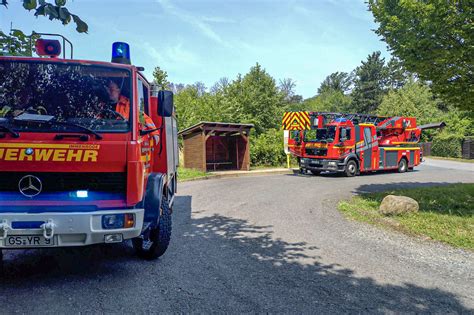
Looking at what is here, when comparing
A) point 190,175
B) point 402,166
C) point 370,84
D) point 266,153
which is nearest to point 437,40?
point 190,175

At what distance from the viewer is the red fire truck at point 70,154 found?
3.62 m

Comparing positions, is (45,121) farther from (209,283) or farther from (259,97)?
(259,97)

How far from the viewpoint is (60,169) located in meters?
3.71

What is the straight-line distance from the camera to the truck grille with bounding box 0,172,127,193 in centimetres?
369

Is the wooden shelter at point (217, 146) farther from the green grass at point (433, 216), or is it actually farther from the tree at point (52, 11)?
the tree at point (52, 11)

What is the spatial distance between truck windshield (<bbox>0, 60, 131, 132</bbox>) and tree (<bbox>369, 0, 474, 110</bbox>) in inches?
236

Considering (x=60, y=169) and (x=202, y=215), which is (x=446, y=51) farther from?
(x=60, y=169)

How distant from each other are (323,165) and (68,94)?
562 inches

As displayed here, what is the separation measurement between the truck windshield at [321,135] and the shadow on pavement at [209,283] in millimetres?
11956

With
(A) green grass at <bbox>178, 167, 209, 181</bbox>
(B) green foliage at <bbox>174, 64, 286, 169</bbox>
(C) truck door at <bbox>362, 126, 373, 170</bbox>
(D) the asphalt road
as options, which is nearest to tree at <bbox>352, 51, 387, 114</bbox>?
(B) green foliage at <bbox>174, 64, 286, 169</bbox>

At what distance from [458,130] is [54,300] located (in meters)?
37.9

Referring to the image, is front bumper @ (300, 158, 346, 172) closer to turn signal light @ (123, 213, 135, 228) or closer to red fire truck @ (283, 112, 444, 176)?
red fire truck @ (283, 112, 444, 176)

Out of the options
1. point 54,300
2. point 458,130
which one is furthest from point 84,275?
point 458,130

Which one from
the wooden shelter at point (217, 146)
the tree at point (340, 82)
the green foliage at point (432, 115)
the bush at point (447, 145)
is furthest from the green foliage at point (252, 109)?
the tree at point (340, 82)
